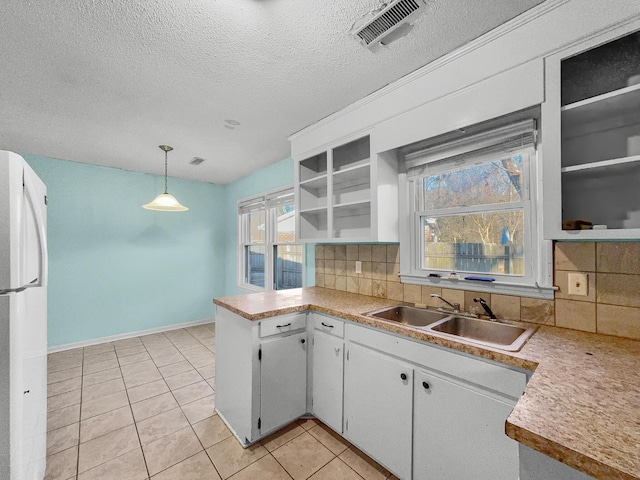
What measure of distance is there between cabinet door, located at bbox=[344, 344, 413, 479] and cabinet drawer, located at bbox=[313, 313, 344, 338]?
0.14m

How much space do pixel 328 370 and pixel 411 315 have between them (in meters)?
0.72

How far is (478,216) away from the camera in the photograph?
6.28 ft

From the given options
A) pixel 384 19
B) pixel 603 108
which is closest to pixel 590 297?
pixel 603 108

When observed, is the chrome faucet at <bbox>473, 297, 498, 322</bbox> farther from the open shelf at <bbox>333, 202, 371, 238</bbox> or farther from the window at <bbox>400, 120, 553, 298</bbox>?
the open shelf at <bbox>333, 202, 371, 238</bbox>

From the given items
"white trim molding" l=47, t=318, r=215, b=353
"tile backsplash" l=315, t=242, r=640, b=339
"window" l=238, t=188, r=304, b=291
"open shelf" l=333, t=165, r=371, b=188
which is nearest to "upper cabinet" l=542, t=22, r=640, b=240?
"tile backsplash" l=315, t=242, r=640, b=339

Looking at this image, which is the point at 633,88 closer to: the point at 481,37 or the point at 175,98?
the point at 481,37

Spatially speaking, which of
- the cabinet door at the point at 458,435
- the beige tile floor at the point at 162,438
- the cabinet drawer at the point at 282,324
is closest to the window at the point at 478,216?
the cabinet door at the point at 458,435

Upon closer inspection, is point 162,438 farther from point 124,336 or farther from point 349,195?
point 124,336

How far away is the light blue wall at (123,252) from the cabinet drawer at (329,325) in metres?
3.34

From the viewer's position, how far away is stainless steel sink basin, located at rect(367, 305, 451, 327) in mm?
1901

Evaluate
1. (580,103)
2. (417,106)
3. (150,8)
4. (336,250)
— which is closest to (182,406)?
(336,250)

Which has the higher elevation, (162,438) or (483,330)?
(483,330)

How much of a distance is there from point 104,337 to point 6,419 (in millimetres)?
3357

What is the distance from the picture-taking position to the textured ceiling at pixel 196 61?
1.35 m
